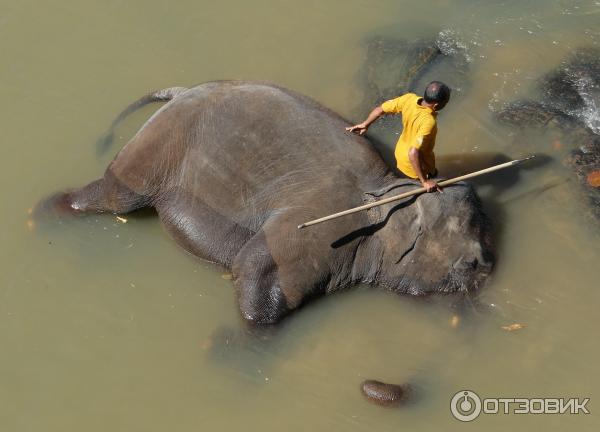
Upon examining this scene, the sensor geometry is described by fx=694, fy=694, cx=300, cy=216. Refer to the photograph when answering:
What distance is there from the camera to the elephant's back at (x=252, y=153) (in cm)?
575

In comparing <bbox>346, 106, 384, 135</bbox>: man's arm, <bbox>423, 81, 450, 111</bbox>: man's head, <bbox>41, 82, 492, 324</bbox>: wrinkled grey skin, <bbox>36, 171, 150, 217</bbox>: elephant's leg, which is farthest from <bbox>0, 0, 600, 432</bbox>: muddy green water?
<bbox>423, 81, 450, 111</bbox>: man's head

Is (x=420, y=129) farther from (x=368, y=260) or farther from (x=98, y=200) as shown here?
(x=98, y=200)

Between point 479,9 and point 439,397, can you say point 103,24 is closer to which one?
point 479,9

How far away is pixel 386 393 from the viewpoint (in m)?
5.34

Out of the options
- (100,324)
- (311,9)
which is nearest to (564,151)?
(311,9)

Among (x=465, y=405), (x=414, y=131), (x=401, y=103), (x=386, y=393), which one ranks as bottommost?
(x=465, y=405)

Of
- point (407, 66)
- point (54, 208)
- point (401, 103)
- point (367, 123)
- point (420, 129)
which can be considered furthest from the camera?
point (407, 66)

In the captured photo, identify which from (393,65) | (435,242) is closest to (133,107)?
(393,65)

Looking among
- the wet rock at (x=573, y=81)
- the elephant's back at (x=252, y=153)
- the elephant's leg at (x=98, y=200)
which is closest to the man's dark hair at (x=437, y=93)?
the elephant's back at (x=252, y=153)

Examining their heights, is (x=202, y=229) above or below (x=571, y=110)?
below

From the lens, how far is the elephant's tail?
684 centimetres

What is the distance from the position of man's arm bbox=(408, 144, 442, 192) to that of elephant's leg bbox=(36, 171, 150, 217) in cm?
238

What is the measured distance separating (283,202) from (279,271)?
591 mm

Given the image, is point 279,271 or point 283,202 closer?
point 279,271
